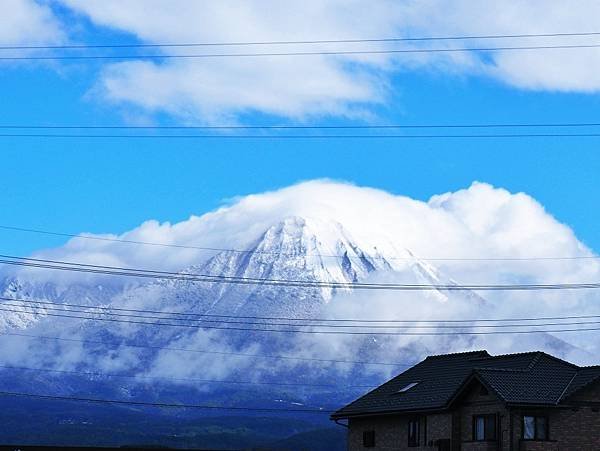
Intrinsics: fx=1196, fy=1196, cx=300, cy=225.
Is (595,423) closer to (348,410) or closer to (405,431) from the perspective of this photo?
(405,431)

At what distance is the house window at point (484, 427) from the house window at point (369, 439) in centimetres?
1125

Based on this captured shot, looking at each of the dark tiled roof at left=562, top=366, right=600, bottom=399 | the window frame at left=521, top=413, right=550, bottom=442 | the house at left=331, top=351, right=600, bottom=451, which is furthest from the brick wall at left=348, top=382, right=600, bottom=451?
the dark tiled roof at left=562, top=366, right=600, bottom=399

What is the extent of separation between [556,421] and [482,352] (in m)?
16.4

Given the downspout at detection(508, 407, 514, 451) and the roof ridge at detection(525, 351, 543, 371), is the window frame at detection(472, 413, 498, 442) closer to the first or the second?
the downspout at detection(508, 407, 514, 451)

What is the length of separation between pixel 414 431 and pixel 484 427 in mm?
6956

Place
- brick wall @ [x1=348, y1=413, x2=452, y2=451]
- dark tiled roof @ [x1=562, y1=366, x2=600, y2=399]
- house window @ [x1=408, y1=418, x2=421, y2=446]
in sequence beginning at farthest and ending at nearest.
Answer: house window @ [x1=408, y1=418, x2=421, y2=446], brick wall @ [x1=348, y1=413, x2=452, y2=451], dark tiled roof @ [x1=562, y1=366, x2=600, y2=399]

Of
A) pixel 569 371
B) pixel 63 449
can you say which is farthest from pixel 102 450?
pixel 569 371

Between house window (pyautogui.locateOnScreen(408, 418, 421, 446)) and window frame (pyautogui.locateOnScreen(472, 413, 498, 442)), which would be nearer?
window frame (pyautogui.locateOnScreen(472, 413, 498, 442))

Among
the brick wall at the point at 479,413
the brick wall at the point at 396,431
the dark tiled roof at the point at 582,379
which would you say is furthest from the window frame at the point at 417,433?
the dark tiled roof at the point at 582,379

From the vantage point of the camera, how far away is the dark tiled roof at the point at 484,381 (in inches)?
3002

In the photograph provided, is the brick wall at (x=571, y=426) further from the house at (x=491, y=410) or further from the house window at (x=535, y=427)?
the house window at (x=535, y=427)

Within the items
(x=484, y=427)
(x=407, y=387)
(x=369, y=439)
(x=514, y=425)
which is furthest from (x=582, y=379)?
Result: (x=369, y=439)

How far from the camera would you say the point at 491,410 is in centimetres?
7700

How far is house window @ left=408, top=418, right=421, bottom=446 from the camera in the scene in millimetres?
82500
